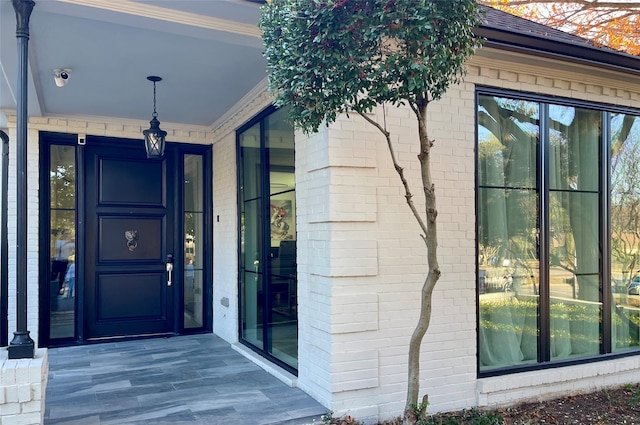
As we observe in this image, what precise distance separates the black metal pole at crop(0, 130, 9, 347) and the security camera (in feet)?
5.92

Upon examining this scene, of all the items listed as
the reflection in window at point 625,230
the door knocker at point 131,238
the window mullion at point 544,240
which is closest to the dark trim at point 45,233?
the door knocker at point 131,238

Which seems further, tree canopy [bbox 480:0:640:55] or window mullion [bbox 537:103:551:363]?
tree canopy [bbox 480:0:640:55]

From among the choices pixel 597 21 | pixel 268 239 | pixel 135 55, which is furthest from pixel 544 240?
pixel 597 21

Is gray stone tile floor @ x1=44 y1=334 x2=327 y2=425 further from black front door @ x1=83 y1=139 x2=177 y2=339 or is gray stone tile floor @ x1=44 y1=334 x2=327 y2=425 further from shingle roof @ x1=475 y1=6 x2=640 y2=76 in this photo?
shingle roof @ x1=475 y1=6 x2=640 y2=76

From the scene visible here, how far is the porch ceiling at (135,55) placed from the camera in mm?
3217

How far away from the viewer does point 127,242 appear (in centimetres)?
614

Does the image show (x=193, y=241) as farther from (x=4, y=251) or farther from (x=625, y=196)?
(x=625, y=196)

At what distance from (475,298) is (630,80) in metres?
2.66

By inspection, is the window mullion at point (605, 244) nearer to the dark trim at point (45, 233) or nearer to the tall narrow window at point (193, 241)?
the tall narrow window at point (193, 241)

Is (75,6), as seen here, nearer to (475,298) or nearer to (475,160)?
(475,160)

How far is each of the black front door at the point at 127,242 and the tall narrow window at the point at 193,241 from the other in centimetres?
19

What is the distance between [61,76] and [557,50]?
4.14 metres

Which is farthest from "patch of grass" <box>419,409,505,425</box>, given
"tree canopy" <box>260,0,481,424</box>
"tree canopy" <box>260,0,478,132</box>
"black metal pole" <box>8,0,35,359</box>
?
"black metal pole" <box>8,0,35,359</box>

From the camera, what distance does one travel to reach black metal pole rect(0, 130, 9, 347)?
17.9 feet
